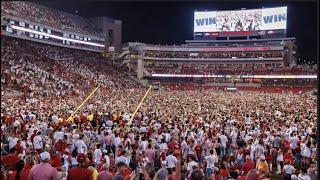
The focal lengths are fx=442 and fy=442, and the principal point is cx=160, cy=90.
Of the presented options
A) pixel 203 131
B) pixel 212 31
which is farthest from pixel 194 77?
pixel 203 131

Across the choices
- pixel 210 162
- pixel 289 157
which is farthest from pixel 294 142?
pixel 210 162

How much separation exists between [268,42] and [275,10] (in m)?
7.56

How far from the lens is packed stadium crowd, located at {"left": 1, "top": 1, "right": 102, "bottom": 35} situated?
63.6m

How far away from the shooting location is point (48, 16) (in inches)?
2965

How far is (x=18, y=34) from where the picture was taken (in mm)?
61906

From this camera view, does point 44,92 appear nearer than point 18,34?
Yes

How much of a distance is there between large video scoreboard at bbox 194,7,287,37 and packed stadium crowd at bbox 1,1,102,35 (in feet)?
74.3

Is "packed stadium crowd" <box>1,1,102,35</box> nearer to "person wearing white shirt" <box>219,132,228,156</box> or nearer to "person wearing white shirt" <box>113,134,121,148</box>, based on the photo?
"person wearing white shirt" <box>113,134,121,148</box>

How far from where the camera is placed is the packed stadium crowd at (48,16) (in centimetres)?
6356

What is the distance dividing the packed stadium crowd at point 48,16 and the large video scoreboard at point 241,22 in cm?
2264

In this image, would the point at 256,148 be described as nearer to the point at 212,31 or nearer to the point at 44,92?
the point at 44,92

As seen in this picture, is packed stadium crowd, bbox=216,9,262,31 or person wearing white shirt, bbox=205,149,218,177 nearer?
person wearing white shirt, bbox=205,149,218,177

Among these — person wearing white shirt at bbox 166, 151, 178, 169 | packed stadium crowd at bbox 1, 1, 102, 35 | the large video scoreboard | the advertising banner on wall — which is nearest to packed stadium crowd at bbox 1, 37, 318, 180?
person wearing white shirt at bbox 166, 151, 178, 169

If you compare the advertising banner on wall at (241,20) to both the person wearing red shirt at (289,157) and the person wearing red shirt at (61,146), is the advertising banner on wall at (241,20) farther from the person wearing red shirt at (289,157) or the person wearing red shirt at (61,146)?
the person wearing red shirt at (61,146)
